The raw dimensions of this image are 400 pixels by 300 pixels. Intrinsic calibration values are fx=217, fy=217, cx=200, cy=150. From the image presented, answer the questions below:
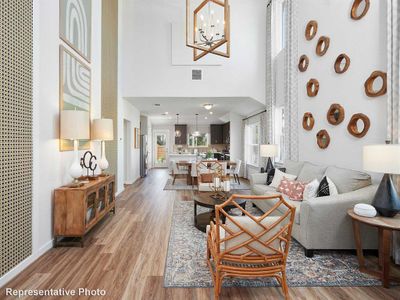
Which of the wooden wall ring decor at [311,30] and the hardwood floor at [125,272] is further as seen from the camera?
the wooden wall ring decor at [311,30]

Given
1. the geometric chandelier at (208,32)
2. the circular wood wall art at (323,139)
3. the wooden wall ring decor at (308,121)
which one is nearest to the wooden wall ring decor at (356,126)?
the circular wood wall art at (323,139)

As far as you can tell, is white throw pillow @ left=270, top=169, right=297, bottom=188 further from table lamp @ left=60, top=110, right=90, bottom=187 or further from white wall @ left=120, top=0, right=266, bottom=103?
table lamp @ left=60, top=110, right=90, bottom=187

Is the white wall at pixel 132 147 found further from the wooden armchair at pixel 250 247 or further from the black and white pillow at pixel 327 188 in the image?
the black and white pillow at pixel 327 188

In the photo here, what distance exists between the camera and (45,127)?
8.75 feet

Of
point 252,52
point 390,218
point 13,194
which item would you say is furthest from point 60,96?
point 252,52

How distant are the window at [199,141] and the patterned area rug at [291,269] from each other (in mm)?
9146

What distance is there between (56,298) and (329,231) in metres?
2.76

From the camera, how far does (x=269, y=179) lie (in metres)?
4.37

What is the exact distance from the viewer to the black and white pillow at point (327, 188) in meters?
2.82

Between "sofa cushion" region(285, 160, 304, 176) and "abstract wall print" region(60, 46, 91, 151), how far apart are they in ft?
12.5

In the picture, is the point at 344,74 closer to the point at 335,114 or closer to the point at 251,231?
the point at 335,114

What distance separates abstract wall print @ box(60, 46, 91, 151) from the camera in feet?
10.0

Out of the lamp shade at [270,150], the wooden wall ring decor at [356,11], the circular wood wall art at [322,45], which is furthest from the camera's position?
the lamp shade at [270,150]

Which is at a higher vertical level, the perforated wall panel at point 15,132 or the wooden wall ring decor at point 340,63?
the wooden wall ring decor at point 340,63
